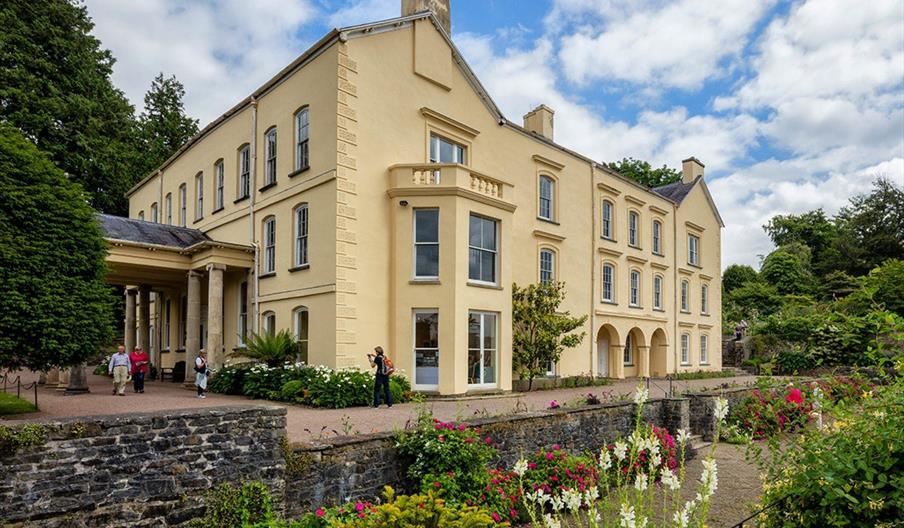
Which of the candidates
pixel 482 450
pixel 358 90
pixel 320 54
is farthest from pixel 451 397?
pixel 320 54

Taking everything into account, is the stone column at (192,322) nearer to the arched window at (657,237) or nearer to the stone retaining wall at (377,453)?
the stone retaining wall at (377,453)

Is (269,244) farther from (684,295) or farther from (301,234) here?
(684,295)

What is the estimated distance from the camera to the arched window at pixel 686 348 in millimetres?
30531

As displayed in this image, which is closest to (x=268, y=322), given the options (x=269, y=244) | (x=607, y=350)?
(x=269, y=244)

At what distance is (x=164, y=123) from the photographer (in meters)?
41.5

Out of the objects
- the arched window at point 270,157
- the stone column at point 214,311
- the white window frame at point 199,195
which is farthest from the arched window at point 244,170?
the white window frame at point 199,195

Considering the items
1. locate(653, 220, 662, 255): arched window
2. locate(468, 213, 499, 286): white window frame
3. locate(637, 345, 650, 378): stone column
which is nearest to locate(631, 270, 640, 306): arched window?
locate(637, 345, 650, 378): stone column

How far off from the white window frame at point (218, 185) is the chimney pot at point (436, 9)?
893 centimetres

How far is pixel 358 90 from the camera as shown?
53.2 ft

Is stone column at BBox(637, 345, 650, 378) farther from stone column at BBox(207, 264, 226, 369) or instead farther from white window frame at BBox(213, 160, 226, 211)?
white window frame at BBox(213, 160, 226, 211)

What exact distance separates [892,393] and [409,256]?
12.7 meters

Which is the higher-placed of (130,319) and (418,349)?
(130,319)

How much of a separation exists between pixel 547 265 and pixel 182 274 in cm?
1329

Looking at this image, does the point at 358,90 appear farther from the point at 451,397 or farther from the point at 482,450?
the point at 482,450
